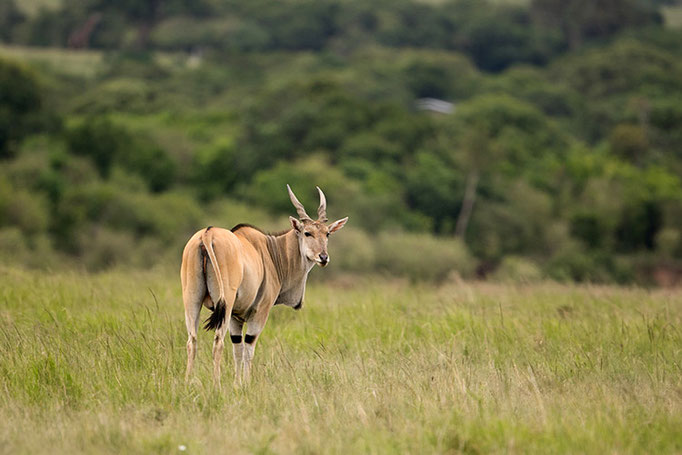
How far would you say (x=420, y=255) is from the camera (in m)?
58.2

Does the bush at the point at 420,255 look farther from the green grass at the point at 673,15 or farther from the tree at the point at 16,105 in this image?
the green grass at the point at 673,15

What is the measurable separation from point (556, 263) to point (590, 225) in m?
8.02

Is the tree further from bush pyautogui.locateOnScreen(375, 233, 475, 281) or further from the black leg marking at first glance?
the black leg marking

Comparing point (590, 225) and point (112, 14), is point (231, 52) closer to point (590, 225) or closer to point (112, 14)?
point (112, 14)

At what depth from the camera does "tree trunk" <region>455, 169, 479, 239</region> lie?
67.7m

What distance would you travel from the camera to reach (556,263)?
57844 mm

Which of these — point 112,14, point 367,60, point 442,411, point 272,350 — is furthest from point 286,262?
point 112,14

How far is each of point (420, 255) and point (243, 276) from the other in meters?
49.2

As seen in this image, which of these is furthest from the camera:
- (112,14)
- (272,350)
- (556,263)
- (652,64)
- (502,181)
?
(112,14)

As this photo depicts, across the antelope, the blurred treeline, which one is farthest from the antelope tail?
the blurred treeline

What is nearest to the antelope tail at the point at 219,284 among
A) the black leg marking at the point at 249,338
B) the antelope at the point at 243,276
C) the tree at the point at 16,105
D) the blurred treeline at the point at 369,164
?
the antelope at the point at 243,276

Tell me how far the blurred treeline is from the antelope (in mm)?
23699

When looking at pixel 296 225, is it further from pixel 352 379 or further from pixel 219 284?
pixel 352 379

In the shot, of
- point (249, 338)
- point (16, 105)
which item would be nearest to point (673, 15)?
point (16, 105)
